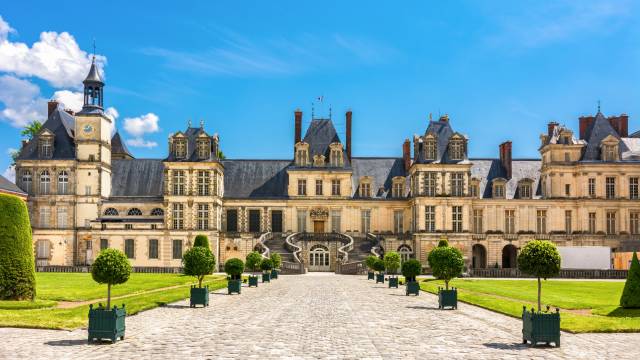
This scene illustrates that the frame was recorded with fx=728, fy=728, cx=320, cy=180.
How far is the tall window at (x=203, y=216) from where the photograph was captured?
2574 inches

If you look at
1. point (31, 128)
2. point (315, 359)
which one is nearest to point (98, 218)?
point (31, 128)

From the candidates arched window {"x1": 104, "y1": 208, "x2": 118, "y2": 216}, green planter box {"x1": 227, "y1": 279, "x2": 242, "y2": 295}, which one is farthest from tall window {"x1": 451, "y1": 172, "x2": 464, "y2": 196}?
green planter box {"x1": 227, "y1": 279, "x2": 242, "y2": 295}

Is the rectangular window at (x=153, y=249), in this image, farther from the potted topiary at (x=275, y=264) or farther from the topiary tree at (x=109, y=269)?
the topiary tree at (x=109, y=269)

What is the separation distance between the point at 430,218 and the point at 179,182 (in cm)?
2286

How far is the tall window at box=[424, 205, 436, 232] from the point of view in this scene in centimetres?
6519

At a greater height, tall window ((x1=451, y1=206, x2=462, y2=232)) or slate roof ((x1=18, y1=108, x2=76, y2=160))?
slate roof ((x1=18, y1=108, x2=76, y2=160))

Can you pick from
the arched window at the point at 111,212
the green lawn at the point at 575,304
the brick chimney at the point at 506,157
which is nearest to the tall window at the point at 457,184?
the brick chimney at the point at 506,157

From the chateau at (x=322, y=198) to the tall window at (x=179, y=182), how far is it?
0.09 m

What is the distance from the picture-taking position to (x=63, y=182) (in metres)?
65.9

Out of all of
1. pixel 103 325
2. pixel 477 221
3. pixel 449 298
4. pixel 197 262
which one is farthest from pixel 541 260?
pixel 477 221

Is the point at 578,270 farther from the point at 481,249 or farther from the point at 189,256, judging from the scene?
the point at 189,256

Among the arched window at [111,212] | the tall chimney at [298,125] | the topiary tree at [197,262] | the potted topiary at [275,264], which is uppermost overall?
the tall chimney at [298,125]

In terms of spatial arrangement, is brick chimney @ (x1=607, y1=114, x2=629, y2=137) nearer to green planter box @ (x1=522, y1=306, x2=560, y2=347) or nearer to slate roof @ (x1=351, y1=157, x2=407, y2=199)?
slate roof @ (x1=351, y1=157, x2=407, y2=199)

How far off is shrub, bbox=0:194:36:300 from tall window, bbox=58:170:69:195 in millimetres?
39531
